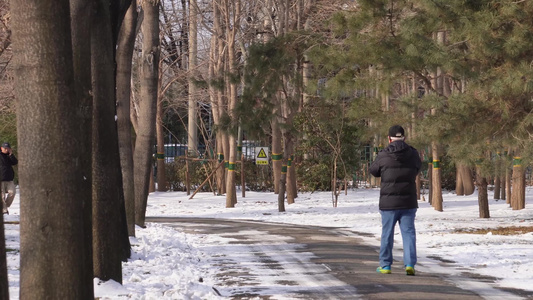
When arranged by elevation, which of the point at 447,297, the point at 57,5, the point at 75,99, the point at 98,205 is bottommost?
the point at 447,297

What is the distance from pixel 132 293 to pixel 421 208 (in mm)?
19155

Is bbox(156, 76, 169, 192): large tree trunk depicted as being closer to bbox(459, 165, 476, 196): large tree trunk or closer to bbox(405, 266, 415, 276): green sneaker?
bbox(459, 165, 476, 196): large tree trunk

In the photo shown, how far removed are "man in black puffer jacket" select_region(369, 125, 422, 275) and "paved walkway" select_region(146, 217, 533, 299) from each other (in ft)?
0.85

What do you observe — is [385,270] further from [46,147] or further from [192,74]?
[192,74]

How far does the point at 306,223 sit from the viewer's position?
22.0 metres

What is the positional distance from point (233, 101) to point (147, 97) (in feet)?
37.0

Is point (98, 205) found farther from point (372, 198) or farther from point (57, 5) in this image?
point (372, 198)

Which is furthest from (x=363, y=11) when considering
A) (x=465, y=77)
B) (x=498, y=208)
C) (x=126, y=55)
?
(x=498, y=208)

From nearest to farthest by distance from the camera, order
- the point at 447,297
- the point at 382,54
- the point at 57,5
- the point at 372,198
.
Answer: the point at 57,5 → the point at 447,297 → the point at 382,54 → the point at 372,198

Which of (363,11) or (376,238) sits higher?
(363,11)

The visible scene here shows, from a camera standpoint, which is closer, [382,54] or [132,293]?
[132,293]

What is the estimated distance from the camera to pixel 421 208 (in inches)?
1063

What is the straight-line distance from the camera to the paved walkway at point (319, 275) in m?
9.15

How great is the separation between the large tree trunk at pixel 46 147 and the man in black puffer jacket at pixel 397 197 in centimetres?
491
